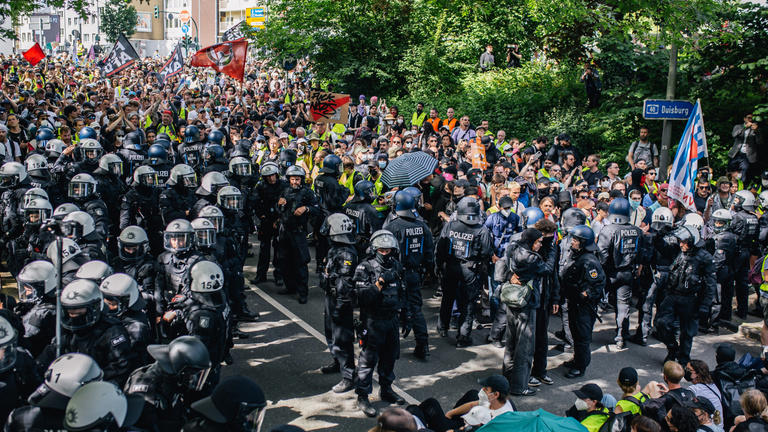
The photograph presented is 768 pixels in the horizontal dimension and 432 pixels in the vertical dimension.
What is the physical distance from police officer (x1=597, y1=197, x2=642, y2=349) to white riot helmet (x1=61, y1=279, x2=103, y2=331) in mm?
6620

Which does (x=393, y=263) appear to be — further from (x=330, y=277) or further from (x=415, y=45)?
(x=415, y=45)

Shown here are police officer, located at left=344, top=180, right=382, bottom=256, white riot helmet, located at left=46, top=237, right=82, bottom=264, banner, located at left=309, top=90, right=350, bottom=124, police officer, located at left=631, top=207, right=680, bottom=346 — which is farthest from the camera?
banner, located at left=309, top=90, right=350, bottom=124

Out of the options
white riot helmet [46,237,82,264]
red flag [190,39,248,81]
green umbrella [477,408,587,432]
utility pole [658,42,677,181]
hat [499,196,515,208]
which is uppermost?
red flag [190,39,248,81]

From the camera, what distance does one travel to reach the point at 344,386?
782 centimetres

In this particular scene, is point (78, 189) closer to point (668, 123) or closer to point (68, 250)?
point (68, 250)

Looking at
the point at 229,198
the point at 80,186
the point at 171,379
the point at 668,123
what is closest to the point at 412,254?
the point at 229,198

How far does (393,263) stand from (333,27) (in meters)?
18.5

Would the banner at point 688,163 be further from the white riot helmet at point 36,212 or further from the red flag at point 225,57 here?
the red flag at point 225,57

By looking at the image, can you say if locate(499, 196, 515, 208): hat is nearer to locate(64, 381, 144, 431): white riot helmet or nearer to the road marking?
the road marking

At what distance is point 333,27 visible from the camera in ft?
80.7

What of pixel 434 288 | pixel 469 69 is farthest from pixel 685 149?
pixel 469 69

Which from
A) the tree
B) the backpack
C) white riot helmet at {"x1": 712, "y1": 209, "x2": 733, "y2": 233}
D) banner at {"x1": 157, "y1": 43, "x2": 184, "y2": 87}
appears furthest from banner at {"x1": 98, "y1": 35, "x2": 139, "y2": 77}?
the tree

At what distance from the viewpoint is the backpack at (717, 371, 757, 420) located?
6422mm

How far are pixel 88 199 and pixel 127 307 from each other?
4.48m
